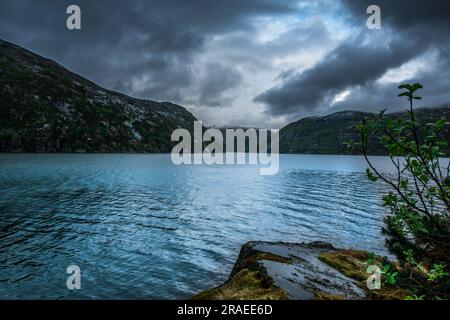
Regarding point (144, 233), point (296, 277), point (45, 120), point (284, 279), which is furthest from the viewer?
point (45, 120)

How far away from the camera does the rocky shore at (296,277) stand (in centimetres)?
786

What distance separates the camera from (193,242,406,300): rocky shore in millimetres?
7859

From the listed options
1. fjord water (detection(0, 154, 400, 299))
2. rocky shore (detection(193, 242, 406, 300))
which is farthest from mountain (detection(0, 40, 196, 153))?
rocky shore (detection(193, 242, 406, 300))

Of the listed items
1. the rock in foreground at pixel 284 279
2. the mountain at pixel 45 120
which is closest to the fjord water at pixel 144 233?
the rock in foreground at pixel 284 279

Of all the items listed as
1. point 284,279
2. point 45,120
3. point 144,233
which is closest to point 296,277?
point 284,279

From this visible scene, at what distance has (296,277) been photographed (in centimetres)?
942

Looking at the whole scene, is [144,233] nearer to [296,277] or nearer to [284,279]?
[296,277]

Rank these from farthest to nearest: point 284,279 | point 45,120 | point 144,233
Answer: point 45,120 → point 144,233 → point 284,279

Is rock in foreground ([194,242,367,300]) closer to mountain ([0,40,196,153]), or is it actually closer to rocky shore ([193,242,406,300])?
rocky shore ([193,242,406,300])

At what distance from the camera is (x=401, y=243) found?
10.3 m

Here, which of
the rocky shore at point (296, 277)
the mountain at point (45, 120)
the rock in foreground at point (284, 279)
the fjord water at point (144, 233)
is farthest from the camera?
the mountain at point (45, 120)

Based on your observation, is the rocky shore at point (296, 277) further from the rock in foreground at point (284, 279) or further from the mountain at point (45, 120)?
the mountain at point (45, 120)

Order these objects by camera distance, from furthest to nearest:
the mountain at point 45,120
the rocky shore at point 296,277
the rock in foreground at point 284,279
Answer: the mountain at point 45,120 → the rocky shore at point 296,277 → the rock in foreground at point 284,279
